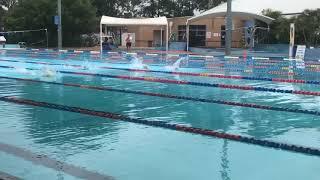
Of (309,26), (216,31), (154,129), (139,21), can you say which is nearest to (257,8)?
(216,31)

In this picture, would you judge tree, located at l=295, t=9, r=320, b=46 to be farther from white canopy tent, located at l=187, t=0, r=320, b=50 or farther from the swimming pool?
the swimming pool

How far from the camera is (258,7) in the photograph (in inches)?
1309

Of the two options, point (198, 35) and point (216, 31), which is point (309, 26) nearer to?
point (216, 31)

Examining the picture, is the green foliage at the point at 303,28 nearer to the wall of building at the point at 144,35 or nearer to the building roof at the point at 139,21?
the building roof at the point at 139,21

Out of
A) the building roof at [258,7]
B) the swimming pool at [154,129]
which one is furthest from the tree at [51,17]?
the swimming pool at [154,129]

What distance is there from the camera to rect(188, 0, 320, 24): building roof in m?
29.5

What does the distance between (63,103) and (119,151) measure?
3535 millimetres

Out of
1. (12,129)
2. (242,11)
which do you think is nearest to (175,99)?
(12,129)

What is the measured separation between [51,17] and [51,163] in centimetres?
3224

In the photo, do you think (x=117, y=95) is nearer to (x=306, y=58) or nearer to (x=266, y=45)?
(x=306, y=58)

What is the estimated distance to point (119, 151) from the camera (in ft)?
17.1

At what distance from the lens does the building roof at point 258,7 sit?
96.9ft

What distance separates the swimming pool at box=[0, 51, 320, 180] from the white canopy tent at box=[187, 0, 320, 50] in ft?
60.5

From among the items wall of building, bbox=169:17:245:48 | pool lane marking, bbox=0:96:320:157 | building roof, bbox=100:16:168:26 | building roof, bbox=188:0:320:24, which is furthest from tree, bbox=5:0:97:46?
pool lane marking, bbox=0:96:320:157
